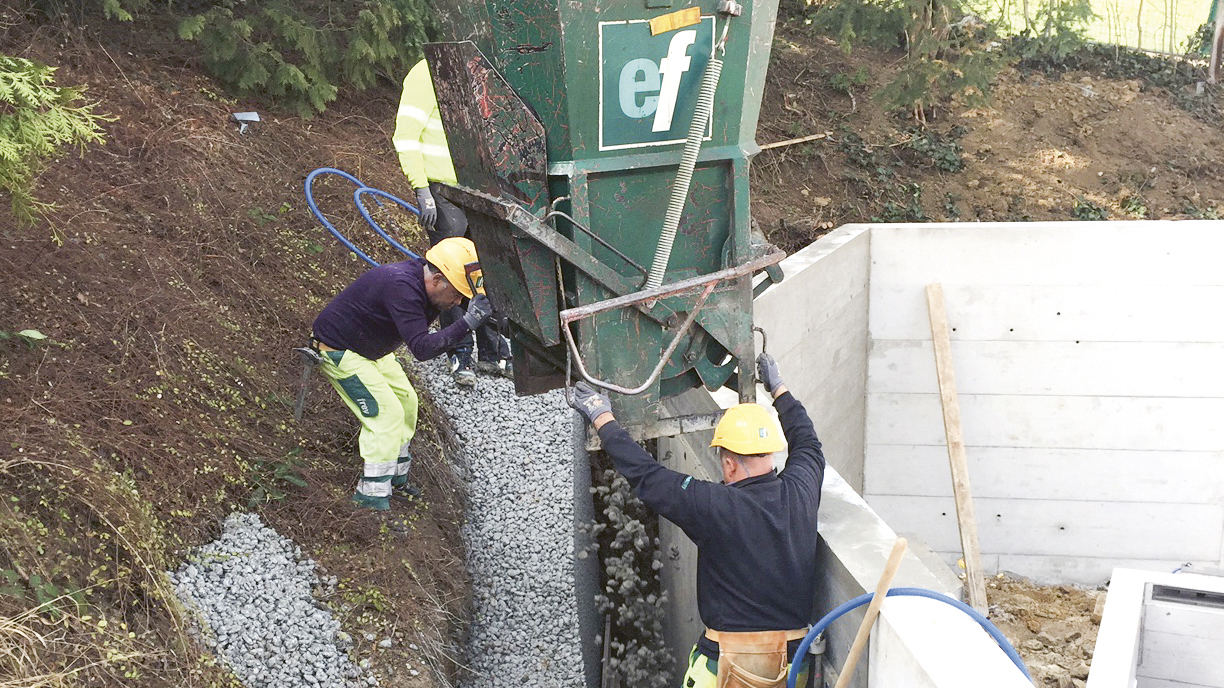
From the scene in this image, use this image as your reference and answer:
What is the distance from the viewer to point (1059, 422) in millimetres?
8023

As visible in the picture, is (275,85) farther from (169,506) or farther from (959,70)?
(959,70)

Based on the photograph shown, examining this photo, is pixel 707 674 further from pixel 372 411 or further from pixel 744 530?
pixel 372 411

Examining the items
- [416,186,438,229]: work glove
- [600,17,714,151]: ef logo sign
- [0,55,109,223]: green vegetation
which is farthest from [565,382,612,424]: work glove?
[416,186,438,229]: work glove

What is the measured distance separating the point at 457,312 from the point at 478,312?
2080 mm

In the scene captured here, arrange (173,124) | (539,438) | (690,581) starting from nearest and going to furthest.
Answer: (690,581)
(539,438)
(173,124)

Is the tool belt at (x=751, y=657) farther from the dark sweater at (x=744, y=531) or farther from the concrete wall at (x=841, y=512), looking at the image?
the concrete wall at (x=841, y=512)

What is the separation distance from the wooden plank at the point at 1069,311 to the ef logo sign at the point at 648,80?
16.7 feet

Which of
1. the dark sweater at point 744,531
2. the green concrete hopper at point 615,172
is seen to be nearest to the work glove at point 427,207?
the green concrete hopper at point 615,172

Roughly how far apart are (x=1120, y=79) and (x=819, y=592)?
9175 millimetres

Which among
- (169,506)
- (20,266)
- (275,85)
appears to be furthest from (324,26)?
(169,506)

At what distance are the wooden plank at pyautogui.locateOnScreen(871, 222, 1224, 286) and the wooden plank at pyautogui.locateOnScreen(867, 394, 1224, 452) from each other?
104 centimetres

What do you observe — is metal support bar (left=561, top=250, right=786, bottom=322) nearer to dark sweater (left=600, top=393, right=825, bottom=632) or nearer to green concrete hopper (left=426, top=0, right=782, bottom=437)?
green concrete hopper (left=426, top=0, right=782, bottom=437)

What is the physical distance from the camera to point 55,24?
6230mm

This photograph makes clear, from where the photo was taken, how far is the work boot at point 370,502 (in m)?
4.52
